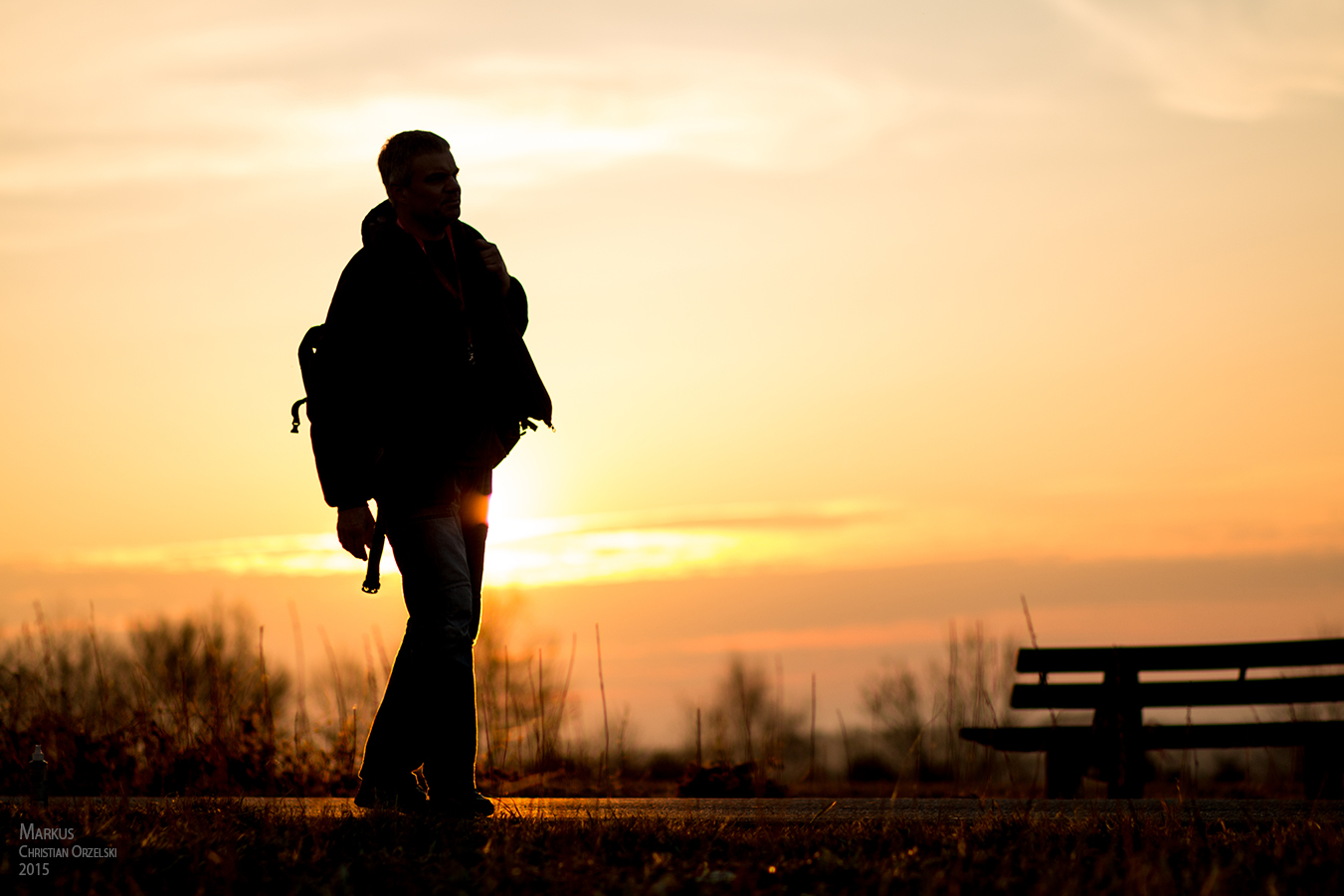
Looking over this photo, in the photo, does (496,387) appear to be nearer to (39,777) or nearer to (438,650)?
(438,650)

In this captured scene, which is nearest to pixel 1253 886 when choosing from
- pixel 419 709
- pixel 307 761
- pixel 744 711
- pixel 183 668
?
pixel 419 709

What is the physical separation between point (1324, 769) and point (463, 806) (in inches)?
215

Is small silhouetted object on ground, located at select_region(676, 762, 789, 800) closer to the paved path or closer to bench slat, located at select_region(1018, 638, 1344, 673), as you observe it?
the paved path

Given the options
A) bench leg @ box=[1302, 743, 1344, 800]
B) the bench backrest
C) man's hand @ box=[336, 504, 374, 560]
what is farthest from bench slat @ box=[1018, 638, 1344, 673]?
man's hand @ box=[336, 504, 374, 560]

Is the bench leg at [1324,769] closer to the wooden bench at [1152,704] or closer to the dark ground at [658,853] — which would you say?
the wooden bench at [1152,704]

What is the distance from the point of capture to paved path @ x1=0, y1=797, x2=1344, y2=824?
500 cm

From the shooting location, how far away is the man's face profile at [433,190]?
5262 millimetres

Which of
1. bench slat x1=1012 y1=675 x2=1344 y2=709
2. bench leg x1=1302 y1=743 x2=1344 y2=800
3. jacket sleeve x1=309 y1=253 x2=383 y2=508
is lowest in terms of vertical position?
bench leg x1=1302 y1=743 x2=1344 y2=800

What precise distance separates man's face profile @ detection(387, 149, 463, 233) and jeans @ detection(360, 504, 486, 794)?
1.05m

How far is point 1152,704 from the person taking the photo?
29.8 ft

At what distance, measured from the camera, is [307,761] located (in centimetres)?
817

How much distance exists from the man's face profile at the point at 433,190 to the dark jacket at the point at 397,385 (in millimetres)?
119

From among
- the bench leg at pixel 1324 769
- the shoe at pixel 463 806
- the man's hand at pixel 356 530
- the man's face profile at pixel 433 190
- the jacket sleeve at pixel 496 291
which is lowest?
the bench leg at pixel 1324 769

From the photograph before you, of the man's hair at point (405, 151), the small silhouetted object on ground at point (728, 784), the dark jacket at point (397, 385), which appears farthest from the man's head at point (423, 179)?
the small silhouetted object on ground at point (728, 784)
